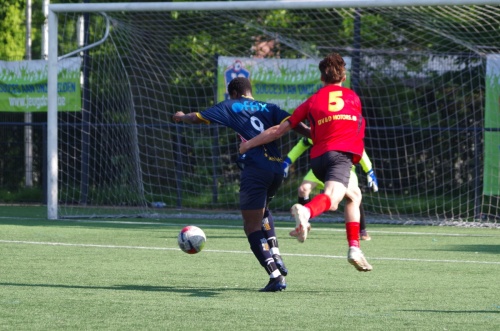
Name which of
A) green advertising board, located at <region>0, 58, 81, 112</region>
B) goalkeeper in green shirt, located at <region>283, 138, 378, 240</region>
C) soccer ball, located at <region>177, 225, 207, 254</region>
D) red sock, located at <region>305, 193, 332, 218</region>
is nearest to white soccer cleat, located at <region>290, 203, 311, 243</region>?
red sock, located at <region>305, 193, 332, 218</region>

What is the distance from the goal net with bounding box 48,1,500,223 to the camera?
736 inches

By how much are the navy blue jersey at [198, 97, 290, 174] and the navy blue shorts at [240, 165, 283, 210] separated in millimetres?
61

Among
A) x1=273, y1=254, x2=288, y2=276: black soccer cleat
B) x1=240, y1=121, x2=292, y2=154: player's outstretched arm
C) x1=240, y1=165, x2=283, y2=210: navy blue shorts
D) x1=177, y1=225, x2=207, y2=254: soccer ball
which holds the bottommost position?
x1=273, y1=254, x2=288, y2=276: black soccer cleat

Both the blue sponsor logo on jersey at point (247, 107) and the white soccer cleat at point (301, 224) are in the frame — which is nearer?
the white soccer cleat at point (301, 224)

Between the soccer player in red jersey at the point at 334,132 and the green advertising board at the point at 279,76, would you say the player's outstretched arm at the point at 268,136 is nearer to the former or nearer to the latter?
the soccer player in red jersey at the point at 334,132

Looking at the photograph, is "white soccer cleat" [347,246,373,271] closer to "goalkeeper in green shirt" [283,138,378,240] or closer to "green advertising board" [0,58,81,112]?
"goalkeeper in green shirt" [283,138,378,240]

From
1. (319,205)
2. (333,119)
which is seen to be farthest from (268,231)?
(333,119)

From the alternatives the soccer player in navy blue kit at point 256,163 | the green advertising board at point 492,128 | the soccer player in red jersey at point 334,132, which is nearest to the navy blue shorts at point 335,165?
the soccer player in red jersey at point 334,132

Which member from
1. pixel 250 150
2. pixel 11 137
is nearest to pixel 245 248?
pixel 250 150

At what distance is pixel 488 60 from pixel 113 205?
748 cm

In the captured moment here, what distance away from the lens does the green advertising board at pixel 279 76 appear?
18.9 m

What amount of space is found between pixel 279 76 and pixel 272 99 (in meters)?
0.45

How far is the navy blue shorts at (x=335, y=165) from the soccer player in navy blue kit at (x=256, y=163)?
474 millimetres

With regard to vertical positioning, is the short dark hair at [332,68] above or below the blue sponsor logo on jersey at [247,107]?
above
